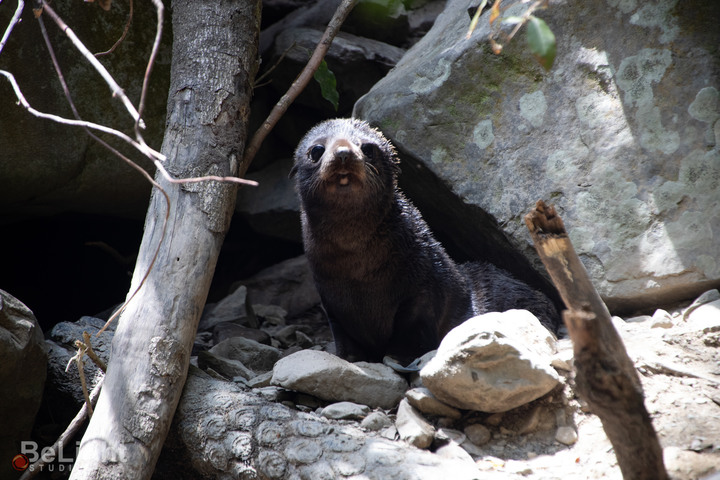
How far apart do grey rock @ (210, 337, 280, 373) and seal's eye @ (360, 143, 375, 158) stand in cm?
147

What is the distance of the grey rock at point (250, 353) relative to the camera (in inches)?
159

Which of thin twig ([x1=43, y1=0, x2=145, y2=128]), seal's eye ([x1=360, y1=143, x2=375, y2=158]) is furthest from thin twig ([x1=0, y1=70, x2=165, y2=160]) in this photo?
seal's eye ([x1=360, y1=143, x2=375, y2=158])

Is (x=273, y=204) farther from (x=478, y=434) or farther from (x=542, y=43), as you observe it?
(x=542, y=43)

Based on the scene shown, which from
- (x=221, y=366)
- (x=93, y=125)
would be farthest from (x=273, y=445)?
(x=93, y=125)

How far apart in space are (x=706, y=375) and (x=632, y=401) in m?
1.10

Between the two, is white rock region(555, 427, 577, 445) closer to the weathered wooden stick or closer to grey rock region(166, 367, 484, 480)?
grey rock region(166, 367, 484, 480)

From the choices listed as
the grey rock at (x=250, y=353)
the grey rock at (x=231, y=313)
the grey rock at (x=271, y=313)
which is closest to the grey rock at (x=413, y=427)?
the grey rock at (x=250, y=353)

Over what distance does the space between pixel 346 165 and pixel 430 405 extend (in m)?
1.57

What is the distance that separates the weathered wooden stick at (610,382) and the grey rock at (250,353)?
249cm

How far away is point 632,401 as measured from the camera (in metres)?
1.93

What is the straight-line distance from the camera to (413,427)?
2.76m

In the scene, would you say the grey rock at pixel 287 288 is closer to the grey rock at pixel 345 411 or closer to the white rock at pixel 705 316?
the grey rock at pixel 345 411

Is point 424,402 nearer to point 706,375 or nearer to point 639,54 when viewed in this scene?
point 706,375

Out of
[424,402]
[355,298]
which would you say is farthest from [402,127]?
[424,402]
